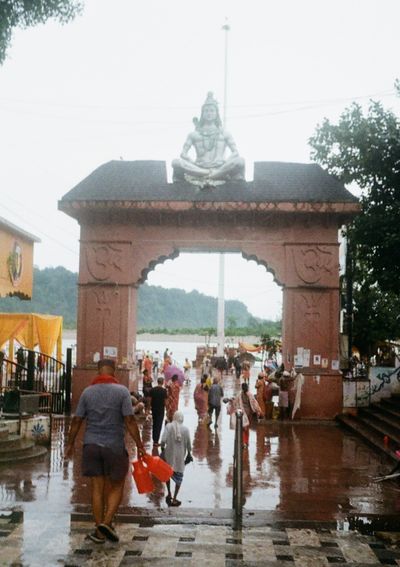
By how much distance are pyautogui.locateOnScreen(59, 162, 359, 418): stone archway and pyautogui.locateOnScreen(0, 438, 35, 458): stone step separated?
6.47 meters

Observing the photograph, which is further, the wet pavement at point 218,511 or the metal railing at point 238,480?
the metal railing at point 238,480

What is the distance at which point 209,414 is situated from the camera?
57.2ft

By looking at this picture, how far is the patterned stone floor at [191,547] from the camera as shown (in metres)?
6.41

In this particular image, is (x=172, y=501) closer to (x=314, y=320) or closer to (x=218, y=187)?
(x=314, y=320)

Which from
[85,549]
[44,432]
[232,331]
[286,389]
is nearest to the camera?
[85,549]

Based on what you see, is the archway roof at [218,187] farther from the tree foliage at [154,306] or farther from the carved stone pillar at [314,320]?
the tree foliage at [154,306]

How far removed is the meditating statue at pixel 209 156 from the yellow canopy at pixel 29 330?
6.58 m

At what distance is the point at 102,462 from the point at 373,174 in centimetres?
1454

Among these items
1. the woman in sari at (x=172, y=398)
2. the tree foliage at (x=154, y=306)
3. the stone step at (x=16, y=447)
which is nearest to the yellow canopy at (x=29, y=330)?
the woman in sari at (x=172, y=398)

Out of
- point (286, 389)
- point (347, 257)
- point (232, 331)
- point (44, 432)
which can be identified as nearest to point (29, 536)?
point (44, 432)

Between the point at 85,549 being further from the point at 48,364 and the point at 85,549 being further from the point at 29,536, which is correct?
the point at 48,364

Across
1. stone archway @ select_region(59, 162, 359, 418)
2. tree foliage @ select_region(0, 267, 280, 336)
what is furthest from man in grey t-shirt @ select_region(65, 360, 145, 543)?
tree foliage @ select_region(0, 267, 280, 336)

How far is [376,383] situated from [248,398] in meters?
6.46

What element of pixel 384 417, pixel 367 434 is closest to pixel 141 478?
pixel 367 434
